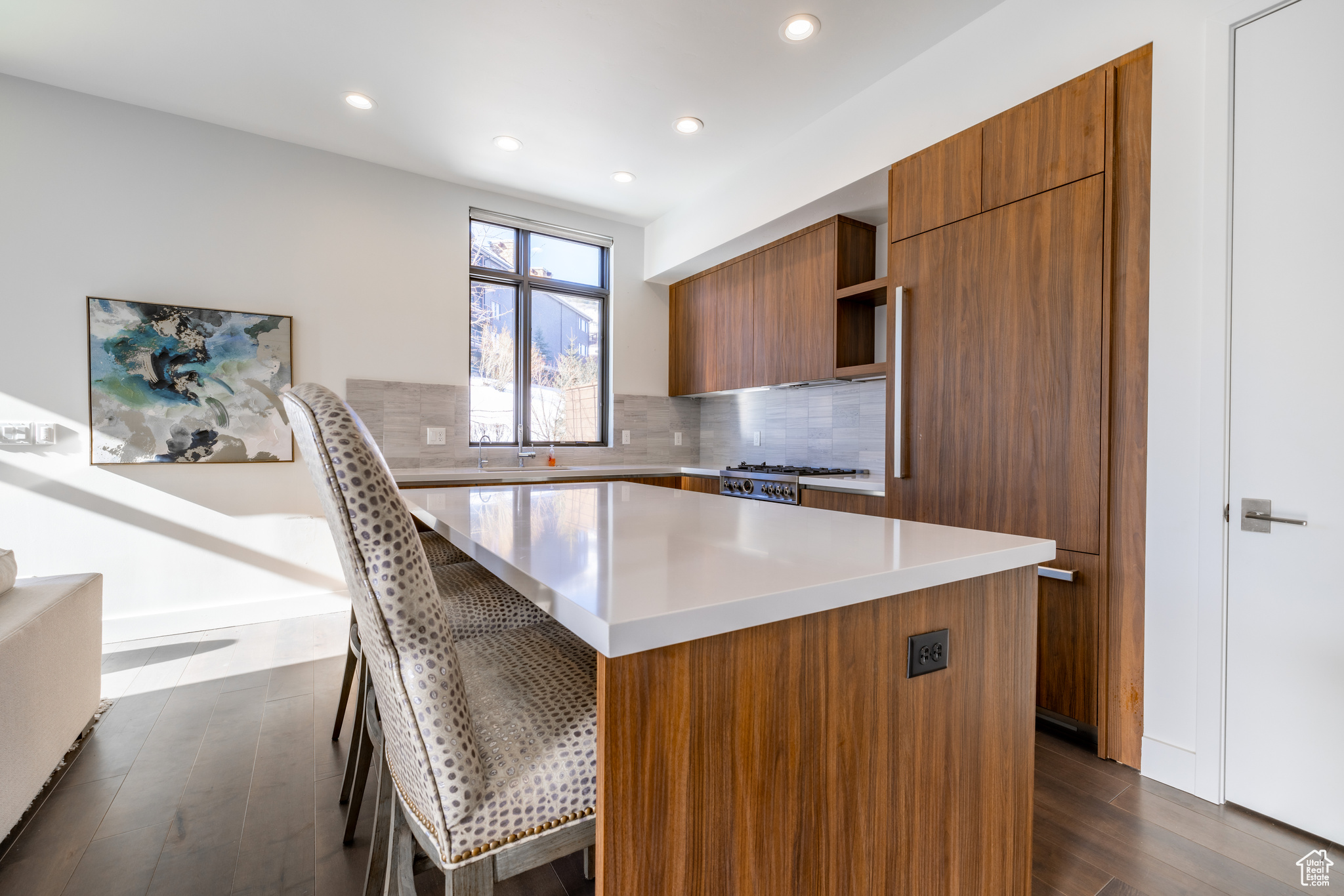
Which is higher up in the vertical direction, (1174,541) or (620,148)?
(620,148)

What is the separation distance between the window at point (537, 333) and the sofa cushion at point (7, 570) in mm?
2424

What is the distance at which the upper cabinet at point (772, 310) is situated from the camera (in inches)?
130

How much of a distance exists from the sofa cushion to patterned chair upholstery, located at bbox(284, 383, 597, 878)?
5.85ft

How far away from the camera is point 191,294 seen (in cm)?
320

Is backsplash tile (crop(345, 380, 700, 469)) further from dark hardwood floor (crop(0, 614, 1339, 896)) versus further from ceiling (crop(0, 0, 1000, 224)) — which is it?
dark hardwood floor (crop(0, 614, 1339, 896))

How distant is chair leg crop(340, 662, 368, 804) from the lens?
1.35 meters

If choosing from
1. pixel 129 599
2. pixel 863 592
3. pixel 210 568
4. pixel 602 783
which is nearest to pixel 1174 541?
pixel 863 592

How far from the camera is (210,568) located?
323 centimetres

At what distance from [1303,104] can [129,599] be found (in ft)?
16.9

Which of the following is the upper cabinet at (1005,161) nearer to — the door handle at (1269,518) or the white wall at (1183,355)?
the white wall at (1183,355)

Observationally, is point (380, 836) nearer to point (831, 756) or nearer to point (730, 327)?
point (831, 756)

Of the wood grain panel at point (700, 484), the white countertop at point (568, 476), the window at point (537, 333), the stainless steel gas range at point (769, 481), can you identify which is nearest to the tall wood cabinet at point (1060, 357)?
the white countertop at point (568, 476)

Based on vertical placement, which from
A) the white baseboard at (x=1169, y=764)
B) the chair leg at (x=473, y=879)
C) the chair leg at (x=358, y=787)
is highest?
the chair leg at (x=473, y=879)

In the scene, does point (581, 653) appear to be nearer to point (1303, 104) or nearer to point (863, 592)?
point (863, 592)
